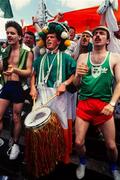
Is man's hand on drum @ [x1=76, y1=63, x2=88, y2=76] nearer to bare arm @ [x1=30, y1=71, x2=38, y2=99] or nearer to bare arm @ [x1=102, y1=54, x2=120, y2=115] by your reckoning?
bare arm @ [x1=102, y1=54, x2=120, y2=115]

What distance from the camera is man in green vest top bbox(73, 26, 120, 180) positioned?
381cm

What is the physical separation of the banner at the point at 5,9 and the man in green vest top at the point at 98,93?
16.5 ft

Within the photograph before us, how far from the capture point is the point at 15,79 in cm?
470

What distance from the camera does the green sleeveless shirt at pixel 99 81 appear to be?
3843 mm

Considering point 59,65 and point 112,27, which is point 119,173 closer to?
point 59,65

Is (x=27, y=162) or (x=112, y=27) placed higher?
(x=112, y=27)

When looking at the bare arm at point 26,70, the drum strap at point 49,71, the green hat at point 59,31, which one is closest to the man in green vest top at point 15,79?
the bare arm at point 26,70

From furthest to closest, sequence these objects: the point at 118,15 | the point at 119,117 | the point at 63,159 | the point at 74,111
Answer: the point at 118,15
the point at 119,117
the point at 74,111
the point at 63,159

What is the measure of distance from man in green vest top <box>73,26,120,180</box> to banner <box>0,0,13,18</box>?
5.04 metres

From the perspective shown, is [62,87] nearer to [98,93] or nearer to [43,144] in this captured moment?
[98,93]

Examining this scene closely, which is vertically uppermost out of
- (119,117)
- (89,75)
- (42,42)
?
(42,42)

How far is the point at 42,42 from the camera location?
4633mm

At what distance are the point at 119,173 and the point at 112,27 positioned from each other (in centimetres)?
258

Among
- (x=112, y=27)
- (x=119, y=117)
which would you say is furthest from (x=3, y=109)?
(x=112, y=27)
